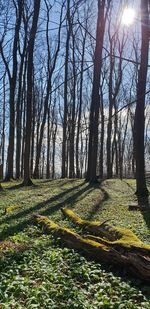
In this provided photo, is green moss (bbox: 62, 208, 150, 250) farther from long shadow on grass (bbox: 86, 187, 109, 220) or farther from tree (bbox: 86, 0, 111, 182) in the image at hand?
tree (bbox: 86, 0, 111, 182)

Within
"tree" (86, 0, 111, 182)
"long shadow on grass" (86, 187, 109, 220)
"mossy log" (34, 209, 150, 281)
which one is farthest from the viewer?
"tree" (86, 0, 111, 182)

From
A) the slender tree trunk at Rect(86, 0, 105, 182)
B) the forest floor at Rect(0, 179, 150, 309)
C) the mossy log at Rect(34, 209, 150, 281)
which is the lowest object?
the forest floor at Rect(0, 179, 150, 309)

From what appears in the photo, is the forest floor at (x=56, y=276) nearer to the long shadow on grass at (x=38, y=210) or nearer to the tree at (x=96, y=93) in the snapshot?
the long shadow on grass at (x=38, y=210)

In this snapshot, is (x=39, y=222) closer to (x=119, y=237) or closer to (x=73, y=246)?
(x=73, y=246)

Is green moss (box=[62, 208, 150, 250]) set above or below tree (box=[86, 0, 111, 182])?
below

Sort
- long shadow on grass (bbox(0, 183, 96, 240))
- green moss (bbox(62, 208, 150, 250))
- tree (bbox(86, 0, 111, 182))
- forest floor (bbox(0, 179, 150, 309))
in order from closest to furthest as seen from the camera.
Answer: forest floor (bbox(0, 179, 150, 309)) < green moss (bbox(62, 208, 150, 250)) < long shadow on grass (bbox(0, 183, 96, 240)) < tree (bbox(86, 0, 111, 182))

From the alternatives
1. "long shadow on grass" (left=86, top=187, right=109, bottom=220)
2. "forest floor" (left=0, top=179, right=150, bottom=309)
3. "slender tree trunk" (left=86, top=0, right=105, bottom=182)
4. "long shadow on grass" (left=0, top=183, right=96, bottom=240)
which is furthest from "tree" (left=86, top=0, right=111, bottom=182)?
"forest floor" (left=0, top=179, right=150, bottom=309)

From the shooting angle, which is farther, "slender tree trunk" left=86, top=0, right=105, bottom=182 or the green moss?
"slender tree trunk" left=86, top=0, right=105, bottom=182

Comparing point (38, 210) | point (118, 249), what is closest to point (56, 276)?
point (118, 249)

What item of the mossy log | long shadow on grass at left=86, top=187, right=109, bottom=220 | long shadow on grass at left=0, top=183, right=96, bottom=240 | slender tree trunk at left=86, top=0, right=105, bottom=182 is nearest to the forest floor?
long shadow on grass at left=0, top=183, right=96, bottom=240

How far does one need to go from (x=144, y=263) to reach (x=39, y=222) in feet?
15.0

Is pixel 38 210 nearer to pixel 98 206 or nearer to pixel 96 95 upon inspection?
pixel 98 206

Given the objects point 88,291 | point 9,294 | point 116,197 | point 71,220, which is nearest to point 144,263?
point 88,291

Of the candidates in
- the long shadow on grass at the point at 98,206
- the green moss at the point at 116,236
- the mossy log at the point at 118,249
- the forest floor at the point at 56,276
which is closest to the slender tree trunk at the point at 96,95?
the long shadow on grass at the point at 98,206
